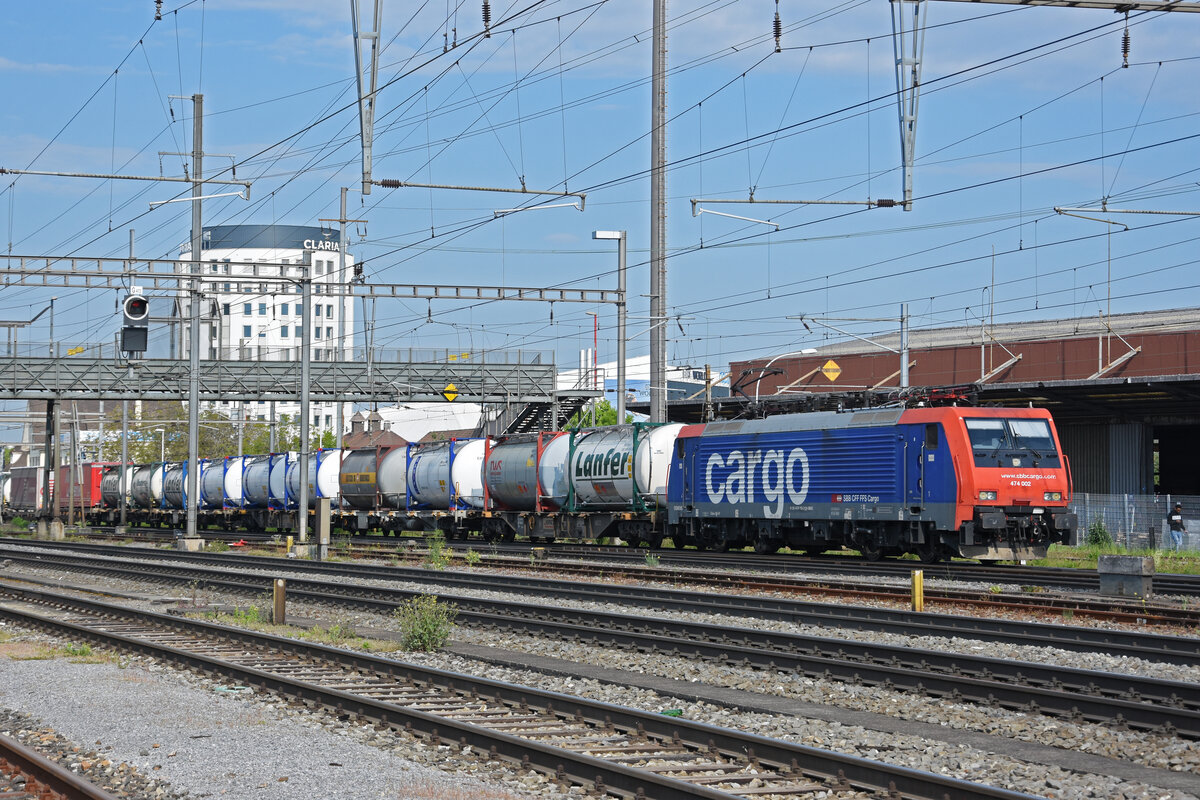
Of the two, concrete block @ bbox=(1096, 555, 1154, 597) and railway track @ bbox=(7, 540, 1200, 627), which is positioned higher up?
concrete block @ bbox=(1096, 555, 1154, 597)

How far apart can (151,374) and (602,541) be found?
1036 inches

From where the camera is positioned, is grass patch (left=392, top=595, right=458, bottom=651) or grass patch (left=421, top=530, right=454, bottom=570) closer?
grass patch (left=392, top=595, right=458, bottom=651)

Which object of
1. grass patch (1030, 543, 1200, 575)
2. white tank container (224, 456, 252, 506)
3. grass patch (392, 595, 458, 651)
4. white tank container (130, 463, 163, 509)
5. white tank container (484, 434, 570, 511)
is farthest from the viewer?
white tank container (130, 463, 163, 509)

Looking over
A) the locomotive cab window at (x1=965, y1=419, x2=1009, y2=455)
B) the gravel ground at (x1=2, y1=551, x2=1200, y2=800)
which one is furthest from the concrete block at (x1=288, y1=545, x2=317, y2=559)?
the gravel ground at (x1=2, y1=551, x2=1200, y2=800)

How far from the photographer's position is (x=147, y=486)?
2660 inches

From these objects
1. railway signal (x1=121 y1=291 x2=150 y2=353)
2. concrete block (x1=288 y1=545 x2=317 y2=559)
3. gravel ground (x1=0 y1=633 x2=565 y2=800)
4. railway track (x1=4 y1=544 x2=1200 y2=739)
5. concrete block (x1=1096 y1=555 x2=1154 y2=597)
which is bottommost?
concrete block (x1=288 y1=545 x2=317 y2=559)

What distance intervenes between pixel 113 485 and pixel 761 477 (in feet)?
174

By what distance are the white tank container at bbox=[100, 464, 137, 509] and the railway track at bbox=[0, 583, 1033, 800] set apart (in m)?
57.3

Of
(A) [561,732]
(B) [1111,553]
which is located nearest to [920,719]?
(A) [561,732]

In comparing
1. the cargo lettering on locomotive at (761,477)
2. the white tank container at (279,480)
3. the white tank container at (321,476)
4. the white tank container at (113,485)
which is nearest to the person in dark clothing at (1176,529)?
the cargo lettering on locomotive at (761,477)

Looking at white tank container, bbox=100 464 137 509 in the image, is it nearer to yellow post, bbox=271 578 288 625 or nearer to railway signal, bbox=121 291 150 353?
railway signal, bbox=121 291 150 353

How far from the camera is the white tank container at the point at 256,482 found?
5509cm

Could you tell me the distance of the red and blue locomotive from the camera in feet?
85.4

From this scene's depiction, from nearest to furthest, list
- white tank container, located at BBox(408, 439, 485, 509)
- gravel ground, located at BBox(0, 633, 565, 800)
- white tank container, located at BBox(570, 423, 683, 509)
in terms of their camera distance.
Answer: gravel ground, located at BBox(0, 633, 565, 800) → white tank container, located at BBox(570, 423, 683, 509) → white tank container, located at BBox(408, 439, 485, 509)
